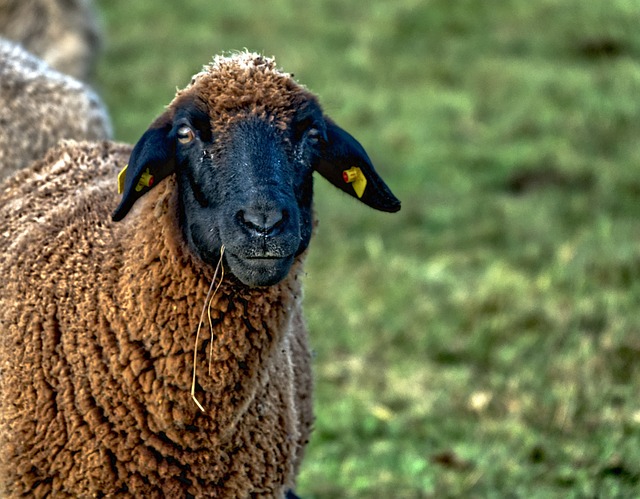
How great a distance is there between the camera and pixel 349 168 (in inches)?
158

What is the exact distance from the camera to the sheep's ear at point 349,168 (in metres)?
3.97

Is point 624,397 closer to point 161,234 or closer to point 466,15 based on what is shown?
point 161,234

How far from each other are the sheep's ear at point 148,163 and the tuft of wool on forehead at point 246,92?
177mm

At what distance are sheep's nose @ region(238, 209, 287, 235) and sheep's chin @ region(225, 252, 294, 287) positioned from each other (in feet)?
0.36

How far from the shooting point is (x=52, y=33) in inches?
402

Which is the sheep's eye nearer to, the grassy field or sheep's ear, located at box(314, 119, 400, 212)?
sheep's ear, located at box(314, 119, 400, 212)

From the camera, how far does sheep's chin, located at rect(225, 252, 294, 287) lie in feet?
11.6

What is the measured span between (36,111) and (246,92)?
221 centimetres

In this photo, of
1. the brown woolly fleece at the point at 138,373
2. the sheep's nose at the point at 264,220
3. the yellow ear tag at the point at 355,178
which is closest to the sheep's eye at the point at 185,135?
the brown woolly fleece at the point at 138,373

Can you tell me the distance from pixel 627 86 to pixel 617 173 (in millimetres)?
2225

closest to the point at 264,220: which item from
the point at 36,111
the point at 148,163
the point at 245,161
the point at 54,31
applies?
the point at 245,161

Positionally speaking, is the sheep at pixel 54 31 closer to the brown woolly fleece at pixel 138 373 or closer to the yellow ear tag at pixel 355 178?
the brown woolly fleece at pixel 138 373

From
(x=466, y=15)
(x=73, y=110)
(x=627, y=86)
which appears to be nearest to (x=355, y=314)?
(x=73, y=110)

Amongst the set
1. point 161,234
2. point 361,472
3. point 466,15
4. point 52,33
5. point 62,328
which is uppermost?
point 466,15
